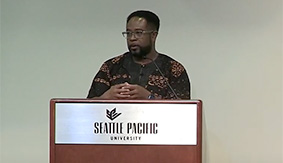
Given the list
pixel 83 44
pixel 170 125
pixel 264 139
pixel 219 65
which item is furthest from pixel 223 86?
pixel 170 125

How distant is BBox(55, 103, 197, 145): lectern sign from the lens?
126cm

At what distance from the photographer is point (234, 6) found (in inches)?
94.3

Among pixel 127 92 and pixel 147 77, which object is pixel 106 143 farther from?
pixel 147 77

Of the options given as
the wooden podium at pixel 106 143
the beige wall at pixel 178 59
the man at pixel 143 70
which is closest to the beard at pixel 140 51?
the man at pixel 143 70

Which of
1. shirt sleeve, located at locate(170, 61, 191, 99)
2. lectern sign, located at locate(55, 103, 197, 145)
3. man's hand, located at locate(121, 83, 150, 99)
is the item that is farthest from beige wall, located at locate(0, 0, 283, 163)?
lectern sign, located at locate(55, 103, 197, 145)

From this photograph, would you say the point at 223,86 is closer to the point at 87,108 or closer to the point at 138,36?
the point at 138,36

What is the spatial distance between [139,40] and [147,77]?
0.47ft

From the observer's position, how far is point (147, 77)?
1618mm

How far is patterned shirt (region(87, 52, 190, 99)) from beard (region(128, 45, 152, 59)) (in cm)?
4

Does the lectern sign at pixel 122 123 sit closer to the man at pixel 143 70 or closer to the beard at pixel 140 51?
the man at pixel 143 70

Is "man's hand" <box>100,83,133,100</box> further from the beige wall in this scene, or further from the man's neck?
the beige wall

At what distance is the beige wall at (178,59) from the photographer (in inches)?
94.4

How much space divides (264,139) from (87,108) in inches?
56.7

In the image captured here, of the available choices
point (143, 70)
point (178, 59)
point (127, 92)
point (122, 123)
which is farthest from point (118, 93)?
point (178, 59)
